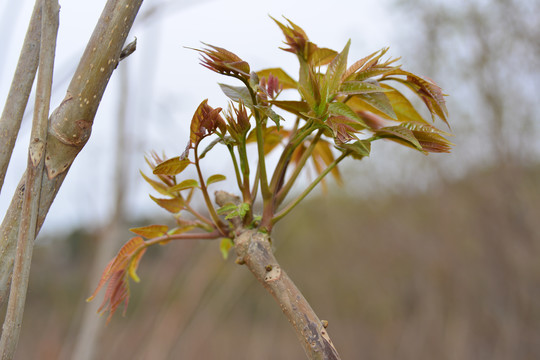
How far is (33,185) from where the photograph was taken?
1.32ft

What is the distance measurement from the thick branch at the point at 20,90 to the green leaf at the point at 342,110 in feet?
0.99

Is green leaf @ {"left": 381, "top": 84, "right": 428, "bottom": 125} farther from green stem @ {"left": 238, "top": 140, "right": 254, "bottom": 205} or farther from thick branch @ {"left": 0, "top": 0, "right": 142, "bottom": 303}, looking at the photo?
thick branch @ {"left": 0, "top": 0, "right": 142, "bottom": 303}

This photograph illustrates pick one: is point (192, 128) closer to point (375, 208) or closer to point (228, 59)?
point (228, 59)

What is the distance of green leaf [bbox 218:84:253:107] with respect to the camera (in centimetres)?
46

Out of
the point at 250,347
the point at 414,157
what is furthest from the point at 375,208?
the point at 250,347

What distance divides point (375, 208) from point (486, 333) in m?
2.15

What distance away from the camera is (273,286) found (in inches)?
17.5

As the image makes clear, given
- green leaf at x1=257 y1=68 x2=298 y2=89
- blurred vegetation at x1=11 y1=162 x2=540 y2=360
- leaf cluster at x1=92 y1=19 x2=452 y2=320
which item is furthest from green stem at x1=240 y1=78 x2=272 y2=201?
blurred vegetation at x1=11 y1=162 x2=540 y2=360

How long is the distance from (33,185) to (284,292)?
254mm

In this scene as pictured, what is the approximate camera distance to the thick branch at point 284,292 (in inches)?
16.3

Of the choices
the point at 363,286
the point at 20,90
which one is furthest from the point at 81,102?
the point at 363,286

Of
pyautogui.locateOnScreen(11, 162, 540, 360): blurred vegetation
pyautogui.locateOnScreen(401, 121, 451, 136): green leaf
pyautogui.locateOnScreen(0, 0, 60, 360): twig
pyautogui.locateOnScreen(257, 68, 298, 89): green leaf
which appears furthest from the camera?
pyautogui.locateOnScreen(11, 162, 540, 360): blurred vegetation

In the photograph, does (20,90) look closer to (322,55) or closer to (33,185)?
(33,185)

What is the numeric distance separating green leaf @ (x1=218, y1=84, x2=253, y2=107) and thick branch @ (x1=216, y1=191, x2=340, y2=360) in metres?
0.14
